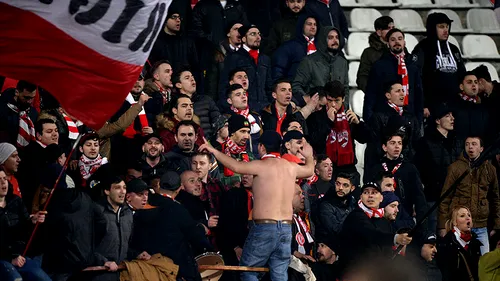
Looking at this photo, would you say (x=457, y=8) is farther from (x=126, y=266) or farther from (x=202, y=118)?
(x=126, y=266)

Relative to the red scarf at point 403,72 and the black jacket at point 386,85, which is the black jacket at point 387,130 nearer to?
the black jacket at point 386,85

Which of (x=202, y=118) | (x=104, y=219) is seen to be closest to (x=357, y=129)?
(x=202, y=118)

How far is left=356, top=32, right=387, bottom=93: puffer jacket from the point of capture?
19.9 meters

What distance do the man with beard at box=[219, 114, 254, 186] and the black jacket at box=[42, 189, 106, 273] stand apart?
10.0 feet

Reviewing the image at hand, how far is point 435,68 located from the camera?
66.0 feet

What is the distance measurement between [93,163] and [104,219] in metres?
1.40

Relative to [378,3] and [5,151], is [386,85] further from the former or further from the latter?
[5,151]

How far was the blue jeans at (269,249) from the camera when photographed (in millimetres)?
14273

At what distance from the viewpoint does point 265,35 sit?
2052cm

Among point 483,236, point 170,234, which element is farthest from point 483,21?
point 170,234

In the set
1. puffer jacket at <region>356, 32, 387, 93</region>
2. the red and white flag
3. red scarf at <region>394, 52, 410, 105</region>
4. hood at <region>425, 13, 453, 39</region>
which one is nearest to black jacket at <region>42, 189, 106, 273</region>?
the red and white flag

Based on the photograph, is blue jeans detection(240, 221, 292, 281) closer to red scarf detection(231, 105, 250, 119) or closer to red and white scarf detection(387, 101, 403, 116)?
red scarf detection(231, 105, 250, 119)

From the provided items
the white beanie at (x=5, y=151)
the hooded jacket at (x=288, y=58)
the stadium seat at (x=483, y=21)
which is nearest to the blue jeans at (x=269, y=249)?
the white beanie at (x=5, y=151)

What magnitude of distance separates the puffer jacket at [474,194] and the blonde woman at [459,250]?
0.68 m
